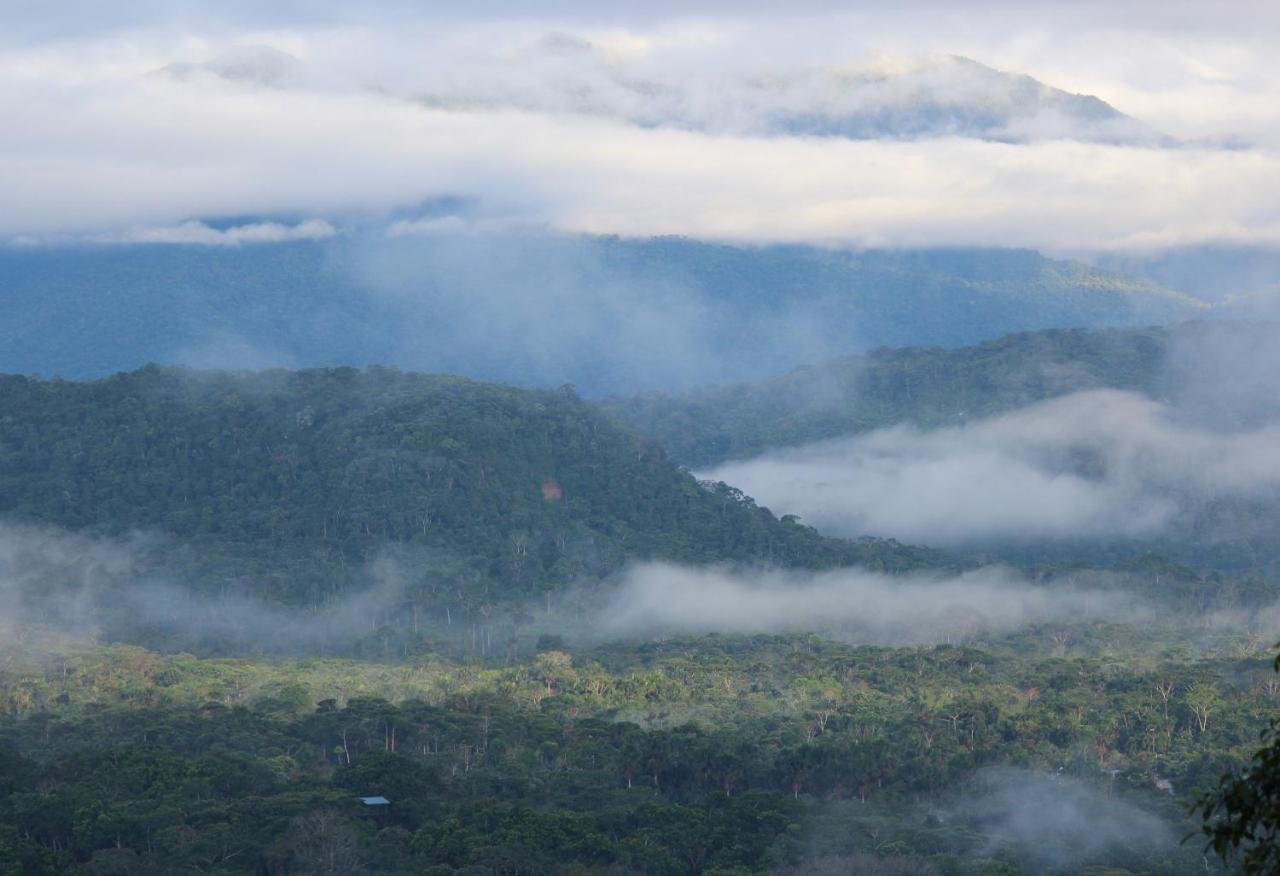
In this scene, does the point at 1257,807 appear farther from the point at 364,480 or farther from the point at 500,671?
the point at 364,480

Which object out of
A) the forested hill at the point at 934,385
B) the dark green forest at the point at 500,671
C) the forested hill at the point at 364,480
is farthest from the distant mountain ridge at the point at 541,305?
the forested hill at the point at 364,480

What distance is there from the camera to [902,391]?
122 metres

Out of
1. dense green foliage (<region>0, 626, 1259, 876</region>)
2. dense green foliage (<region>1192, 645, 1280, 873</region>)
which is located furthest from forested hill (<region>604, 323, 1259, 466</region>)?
dense green foliage (<region>1192, 645, 1280, 873</region>)

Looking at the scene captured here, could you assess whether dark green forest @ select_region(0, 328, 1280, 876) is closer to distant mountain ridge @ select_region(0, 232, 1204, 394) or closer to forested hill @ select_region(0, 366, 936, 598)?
forested hill @ select_region(0, 366, 936, 598)

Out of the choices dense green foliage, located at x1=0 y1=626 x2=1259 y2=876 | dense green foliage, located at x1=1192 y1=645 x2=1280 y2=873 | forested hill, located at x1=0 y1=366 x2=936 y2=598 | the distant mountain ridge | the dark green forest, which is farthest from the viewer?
the distant mountain ridge

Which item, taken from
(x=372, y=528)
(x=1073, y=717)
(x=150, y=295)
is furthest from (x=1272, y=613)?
(x=150, y=295)

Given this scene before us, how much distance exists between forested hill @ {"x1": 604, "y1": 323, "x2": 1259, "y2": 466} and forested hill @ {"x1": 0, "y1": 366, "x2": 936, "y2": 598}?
2955 centimetres

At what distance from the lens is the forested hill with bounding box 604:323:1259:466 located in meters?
115

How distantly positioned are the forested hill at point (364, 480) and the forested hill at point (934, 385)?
2955 centimetres

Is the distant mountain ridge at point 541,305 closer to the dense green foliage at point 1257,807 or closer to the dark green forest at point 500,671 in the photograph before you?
the dark green forest at point 500,671

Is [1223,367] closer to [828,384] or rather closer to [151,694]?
[828,384]

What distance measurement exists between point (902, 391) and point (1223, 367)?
20.6 m

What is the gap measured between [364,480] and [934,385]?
50551 millimetres

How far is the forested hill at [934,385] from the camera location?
378 feet
